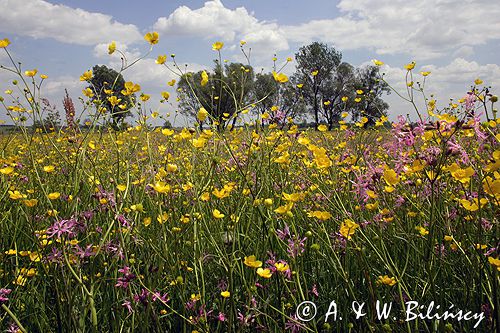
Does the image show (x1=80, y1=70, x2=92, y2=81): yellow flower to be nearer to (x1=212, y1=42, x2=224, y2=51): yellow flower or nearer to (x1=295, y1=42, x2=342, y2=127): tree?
(x1=212, y1=42, x2=224, y2=51): yellow flower

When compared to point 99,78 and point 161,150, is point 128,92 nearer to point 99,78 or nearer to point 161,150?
point 161,150

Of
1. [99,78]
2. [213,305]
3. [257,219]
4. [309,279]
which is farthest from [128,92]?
[99,78]

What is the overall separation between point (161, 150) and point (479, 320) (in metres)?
3.01

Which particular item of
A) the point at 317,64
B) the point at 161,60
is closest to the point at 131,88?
the point at 161,60

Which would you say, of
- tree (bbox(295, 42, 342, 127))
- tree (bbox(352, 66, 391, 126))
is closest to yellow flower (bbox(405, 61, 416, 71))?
tree (bbox(352, 66, 391, 126))

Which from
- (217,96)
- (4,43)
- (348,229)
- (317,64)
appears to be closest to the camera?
(348,229)

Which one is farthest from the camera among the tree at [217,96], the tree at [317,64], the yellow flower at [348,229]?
the tree at [317,64]

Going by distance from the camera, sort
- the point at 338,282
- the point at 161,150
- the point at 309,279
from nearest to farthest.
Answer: the point at 338,282 → the point at 309,279 → the point at 161,150

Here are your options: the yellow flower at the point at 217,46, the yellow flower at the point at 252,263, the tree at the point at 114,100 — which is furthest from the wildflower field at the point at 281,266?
the yellow flower at the point at 217,46

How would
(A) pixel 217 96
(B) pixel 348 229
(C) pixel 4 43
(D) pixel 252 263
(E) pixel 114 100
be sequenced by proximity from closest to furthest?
1. (D) pixel 252 263
2. (B) pixel 348 229
3. (C) pixel 4 43
4. (E) pixel 114 100
5. (A) pixel 217 96

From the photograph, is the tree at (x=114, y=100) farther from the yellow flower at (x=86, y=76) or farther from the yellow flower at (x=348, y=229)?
the yellow flower at (x=348, y=229)

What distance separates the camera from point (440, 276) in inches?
64.9

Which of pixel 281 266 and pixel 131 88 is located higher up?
pixel 131 88

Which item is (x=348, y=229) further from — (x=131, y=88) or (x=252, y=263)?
(x=131, y=88)
